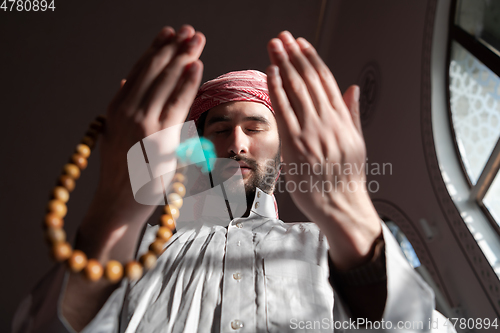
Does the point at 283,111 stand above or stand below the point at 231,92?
below

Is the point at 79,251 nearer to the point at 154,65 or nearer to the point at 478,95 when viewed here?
the point at 154,65

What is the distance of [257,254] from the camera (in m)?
0.84

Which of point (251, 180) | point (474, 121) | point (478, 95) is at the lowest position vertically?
point (251, 180)

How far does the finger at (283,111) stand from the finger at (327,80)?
10 centimetres

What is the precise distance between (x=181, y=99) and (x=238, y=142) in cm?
41

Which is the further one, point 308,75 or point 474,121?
point 474,121

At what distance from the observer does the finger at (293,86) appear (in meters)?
0.67

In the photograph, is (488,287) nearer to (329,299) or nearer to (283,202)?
(329,299)

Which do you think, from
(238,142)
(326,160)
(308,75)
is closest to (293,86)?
(308,75)

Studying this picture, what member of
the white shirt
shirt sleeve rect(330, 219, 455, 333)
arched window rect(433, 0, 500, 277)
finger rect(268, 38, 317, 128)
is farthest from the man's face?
arched window rect(433, 0, 500, 277)

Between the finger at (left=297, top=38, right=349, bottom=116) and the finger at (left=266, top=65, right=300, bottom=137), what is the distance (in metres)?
0.10

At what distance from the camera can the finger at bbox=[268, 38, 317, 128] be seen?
2.21 ft

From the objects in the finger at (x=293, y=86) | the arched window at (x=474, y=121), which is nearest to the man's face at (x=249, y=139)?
the finger at (x=293, y=86)

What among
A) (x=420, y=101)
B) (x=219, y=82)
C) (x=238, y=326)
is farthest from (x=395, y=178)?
(x=238, y=326)
